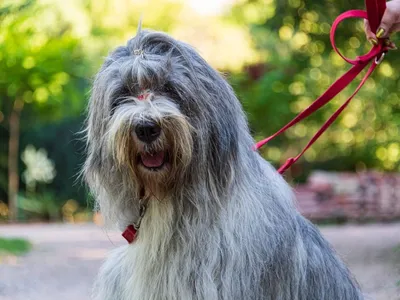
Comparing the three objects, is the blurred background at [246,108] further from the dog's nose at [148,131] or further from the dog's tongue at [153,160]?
the dog's nose at [148,131]

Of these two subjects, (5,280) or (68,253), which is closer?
(5,280)

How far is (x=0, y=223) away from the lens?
20.0 metres

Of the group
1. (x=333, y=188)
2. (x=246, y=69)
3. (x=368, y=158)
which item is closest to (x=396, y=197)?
(x=333, y=188)

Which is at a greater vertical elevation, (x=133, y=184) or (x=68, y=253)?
(x=133, y=184)

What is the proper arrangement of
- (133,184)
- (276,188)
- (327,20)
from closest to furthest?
(133,184) → (276,188) → (327,20)

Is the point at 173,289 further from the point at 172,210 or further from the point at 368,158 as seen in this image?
the point at 368,158

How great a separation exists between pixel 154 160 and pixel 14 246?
972 cm

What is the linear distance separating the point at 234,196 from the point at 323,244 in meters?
0.70

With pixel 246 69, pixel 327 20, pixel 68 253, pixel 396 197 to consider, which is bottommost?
pixel 396 197

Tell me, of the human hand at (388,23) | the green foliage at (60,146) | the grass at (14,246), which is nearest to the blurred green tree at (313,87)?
Answer: the human hand at (388,23)

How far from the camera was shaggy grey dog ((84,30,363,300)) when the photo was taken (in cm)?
353

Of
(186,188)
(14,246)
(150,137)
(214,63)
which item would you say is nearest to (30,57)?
(14,246)

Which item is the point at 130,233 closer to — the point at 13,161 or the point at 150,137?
the point at 150,137

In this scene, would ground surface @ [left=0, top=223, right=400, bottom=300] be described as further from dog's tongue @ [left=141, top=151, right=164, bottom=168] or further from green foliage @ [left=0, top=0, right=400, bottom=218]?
green foliage @ [left=0, top=0, right=400, bottom=218]
